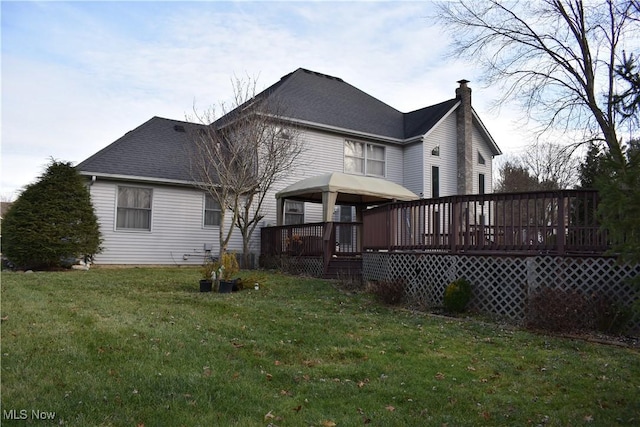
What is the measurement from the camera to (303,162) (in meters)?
18.5

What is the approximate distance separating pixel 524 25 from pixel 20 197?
15641 millimetres

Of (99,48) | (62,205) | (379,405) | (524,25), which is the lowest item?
(379,405)

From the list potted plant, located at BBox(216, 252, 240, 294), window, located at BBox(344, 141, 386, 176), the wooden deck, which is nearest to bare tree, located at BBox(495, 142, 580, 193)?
window, located at BBox(344, 141, 386, 176)

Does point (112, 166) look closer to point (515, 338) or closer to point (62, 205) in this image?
point (62, 205)

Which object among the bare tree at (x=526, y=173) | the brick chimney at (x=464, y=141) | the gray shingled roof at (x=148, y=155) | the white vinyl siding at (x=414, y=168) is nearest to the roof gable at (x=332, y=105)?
the white vinyl siding at (x=414, y=168)

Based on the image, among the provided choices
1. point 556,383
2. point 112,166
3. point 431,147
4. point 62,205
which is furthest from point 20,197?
point 431,147

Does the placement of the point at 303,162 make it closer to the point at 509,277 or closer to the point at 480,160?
the point at 480,160

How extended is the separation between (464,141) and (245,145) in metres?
11.3

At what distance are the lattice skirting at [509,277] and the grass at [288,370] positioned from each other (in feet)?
3.60

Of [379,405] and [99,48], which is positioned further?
[99,48]

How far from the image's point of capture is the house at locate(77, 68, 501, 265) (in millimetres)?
15695

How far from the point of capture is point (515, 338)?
6312mm

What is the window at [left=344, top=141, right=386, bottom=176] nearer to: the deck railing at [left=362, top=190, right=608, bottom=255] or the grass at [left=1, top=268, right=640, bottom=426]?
the deck railing at [left=362, top=190, right=608, bottom=255]

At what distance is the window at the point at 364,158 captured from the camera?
19891mm
